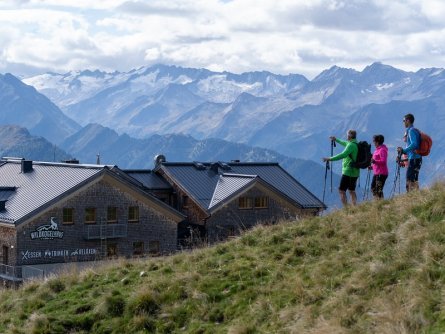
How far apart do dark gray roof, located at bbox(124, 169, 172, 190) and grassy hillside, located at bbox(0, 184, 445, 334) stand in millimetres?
42771

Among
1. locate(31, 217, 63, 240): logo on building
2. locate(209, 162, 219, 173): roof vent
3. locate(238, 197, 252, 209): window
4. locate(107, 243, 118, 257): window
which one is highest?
locate(209, 162, 219, 173): roof vent

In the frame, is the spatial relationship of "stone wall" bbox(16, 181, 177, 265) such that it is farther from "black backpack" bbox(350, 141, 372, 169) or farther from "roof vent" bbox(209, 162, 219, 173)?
"black backpack" bbox(350, 141, 372, 169)

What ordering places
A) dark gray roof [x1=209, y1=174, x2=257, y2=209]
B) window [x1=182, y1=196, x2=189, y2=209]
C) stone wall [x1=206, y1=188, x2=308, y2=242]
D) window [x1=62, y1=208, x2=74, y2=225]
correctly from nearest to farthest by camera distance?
window [x1=62, y1=208, x2=74, y2=225]
stone wall [x1=206, y1=188, x2=308, y2=242]
dark gray roof [x1=209, y1=174, x2=257, y2=209]
window [x1=182, y1=196, x2=189, y2=209]

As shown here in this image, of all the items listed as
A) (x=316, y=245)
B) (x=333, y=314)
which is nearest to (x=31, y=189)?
(x=316, y=245)

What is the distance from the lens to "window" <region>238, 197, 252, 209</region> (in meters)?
59.0

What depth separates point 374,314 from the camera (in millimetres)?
11117

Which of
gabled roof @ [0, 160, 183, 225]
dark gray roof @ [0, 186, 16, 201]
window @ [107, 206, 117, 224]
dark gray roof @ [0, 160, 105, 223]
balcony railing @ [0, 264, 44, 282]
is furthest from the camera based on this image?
dark gray roof @ [0, 186, 16, 201]

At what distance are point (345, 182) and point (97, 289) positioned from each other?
6.69 meters

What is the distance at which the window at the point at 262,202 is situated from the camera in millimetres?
59656

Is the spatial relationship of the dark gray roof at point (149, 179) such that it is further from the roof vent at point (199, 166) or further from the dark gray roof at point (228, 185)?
the dark gray roof at point (228, 185)

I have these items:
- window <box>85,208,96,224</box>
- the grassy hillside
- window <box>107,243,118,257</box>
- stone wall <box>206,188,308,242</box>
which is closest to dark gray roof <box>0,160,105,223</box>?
window <box>85,208,96,224</box>

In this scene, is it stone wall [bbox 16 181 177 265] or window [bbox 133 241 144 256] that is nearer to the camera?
stone wall [bbox 16 181 177 265]

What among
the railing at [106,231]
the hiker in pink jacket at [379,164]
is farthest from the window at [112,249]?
the hiker in pink jacket at [379,164]

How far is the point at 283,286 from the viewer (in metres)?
13.6
